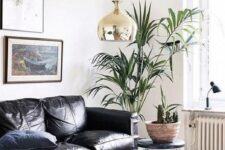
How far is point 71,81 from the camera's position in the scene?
4820mm

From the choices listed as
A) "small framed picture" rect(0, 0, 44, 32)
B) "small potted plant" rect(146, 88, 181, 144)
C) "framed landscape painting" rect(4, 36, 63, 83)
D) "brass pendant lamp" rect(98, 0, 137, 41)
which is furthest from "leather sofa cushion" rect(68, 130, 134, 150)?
"small framed picture" rect(0, 0, 44, 32)

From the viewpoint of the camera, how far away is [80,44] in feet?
16.2

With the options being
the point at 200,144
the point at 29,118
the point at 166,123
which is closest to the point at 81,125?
Result: the point at 29,118

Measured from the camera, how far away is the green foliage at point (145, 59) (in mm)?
4742

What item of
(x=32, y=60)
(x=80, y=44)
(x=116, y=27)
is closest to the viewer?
(x=116, y=27)

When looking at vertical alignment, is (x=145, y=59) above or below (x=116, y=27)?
below

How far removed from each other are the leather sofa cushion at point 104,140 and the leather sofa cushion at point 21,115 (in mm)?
378

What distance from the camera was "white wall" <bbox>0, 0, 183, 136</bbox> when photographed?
4.53 m

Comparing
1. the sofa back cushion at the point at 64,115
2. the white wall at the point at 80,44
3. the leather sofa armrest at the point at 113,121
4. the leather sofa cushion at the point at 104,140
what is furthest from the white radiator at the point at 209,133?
the sofa back cushion at the point at 64,115

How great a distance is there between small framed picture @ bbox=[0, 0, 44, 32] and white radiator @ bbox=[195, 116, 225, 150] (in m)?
2.14

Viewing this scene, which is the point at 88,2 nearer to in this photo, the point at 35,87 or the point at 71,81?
the point at 71,81

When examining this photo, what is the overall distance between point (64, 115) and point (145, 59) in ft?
4.25

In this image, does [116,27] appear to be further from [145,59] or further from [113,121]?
[145,59]

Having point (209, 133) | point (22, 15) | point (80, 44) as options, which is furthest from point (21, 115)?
point (209, 133)
